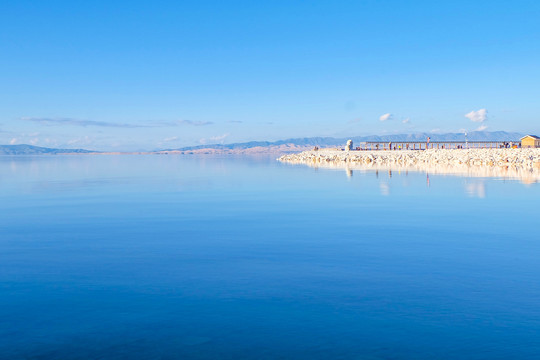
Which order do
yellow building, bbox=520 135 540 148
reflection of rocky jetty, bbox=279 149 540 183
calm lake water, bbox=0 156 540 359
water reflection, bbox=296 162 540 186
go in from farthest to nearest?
yellow building, bbox=520 135 540 148 < reflection of rocky jetty, bbox=279 149 540 183 < water reflection, bbox=296 162 540 186 < calm lake water, bbox=0 156 540 359

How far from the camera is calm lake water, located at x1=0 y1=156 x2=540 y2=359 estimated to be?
5.52 m

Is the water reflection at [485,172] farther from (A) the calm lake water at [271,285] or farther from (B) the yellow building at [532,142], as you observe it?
(B) the yellow building at [532,142]

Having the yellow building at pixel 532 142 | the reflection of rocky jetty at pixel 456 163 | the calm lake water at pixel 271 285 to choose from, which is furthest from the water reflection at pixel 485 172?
the yellow building at pixel 532 142

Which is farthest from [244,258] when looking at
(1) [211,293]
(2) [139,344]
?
(2) [139,344]

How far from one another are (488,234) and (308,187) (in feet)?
48.0

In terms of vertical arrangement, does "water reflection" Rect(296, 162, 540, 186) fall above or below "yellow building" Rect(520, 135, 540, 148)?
below

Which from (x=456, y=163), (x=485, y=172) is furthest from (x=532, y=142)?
(x=485, y=172)

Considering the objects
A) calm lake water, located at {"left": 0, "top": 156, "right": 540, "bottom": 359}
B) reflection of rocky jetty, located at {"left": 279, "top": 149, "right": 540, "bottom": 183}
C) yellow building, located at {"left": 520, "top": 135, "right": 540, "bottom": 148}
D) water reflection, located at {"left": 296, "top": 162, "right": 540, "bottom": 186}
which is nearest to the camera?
calm lake water, located at {"left": 0, "top": 156, "right": 540, "bottom": 359}

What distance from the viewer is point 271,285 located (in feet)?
25.0

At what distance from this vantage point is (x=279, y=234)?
12.1 metres

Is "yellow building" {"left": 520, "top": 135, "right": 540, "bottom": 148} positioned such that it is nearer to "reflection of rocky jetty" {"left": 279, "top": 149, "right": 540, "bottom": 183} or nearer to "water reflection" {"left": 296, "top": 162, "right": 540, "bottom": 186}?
→ "reflection of rocky jetty" {"left": 279, "top": 149, "right": 540, "bottom": 183}

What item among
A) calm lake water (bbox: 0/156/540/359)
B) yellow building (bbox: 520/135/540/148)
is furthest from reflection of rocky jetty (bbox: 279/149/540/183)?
calm lake water (bbox: 0/156/540/359)

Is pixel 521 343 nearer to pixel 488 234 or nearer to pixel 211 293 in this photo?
pixel 211 293

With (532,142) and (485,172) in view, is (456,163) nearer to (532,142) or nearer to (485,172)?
(485,172)
